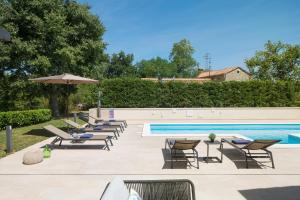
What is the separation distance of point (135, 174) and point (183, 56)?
72899mm

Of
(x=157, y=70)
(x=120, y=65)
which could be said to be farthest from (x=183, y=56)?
(x=120, y=65)

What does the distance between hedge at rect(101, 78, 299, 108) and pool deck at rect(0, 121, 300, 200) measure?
41.9 feet

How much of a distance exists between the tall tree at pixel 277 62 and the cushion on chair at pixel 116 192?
4047 centimetres

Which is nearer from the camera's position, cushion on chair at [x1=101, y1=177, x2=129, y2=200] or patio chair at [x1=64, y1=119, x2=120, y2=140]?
cushion on chair at [x1=101, y1=177, x2=129, y2=200]

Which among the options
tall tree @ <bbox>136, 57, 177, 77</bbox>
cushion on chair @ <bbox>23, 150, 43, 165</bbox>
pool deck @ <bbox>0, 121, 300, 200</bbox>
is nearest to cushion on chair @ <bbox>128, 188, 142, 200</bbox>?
pool deck @ <bbox>0, 121, 300, 200</bbox>

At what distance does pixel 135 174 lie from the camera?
268 inches

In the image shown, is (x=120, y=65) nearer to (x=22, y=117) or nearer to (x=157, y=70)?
(x=157, y=70)

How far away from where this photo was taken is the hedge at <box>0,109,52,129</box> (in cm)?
1410

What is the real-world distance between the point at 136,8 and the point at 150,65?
57.3 metres

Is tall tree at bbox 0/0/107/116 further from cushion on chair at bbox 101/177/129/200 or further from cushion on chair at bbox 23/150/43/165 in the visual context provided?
cushion on chair at bbox 101/177/129/200

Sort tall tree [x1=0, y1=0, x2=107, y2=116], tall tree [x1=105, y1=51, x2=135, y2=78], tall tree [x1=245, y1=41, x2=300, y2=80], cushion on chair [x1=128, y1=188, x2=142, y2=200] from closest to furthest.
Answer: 1. cushion on chair [x1=128, y1=188, x2=142, y2=200]
2. tall tree [x1=0, y1=0, x2=107, y2=116]
3. tall tree [x1=245, y1=41, x2=300, y2=80]
4. tall tree [x1=105, y1=51, x2=135, y2=78]

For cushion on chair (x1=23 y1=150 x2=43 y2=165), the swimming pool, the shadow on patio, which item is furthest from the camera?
the swimming pool

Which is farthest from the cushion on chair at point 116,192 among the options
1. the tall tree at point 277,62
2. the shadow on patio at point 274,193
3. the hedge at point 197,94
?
the tall tree at point 277,62

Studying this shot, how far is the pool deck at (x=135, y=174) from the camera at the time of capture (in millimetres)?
5531
